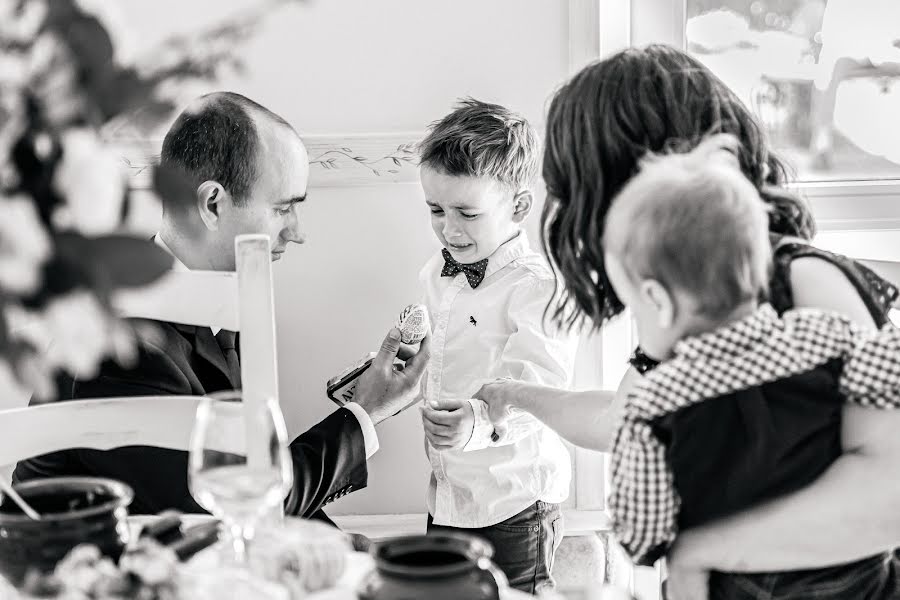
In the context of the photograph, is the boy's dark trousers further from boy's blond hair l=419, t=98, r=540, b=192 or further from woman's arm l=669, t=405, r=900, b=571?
woman's arm l=669, t=405, r=900, b=571

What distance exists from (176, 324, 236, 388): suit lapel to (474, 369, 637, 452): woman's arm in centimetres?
50

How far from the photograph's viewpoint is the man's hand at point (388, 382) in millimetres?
1743

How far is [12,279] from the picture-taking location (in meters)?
0.66

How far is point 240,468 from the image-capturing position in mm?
967

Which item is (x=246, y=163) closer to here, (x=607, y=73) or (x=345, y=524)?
(x=607, y=73)

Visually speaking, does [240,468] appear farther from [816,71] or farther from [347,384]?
[816,71]

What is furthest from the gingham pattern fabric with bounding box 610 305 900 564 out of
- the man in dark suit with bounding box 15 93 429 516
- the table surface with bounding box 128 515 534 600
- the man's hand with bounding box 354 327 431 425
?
the man's hand with bounding box 354 327 431 425

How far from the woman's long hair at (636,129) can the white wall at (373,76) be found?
0.81 metres

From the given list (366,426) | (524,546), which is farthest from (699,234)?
(524,546)

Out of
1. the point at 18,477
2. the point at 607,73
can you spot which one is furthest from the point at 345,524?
the point at 607,73

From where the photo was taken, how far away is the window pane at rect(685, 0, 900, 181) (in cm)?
223

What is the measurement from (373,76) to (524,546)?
1047 millimetres

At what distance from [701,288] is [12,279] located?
70cm

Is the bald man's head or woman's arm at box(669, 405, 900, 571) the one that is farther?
the bald man's head
